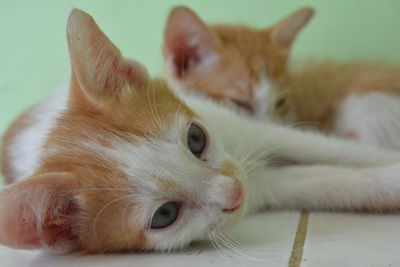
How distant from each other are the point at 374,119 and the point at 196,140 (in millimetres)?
875

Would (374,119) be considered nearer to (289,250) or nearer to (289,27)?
(289,27)

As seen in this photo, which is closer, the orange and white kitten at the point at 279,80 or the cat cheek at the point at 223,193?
the cat cheek at the point at 223,193

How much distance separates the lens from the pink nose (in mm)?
1037

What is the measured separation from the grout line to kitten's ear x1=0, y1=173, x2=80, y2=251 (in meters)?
0.48

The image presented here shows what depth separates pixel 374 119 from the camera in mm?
1731

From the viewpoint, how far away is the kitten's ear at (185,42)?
1.74 meters

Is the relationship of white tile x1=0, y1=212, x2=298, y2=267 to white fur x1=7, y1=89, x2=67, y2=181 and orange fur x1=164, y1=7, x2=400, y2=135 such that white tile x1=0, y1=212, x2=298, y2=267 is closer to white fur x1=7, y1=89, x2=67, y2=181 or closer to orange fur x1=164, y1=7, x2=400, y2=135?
white fur x1=7, y1=89, x2=67, y2=181

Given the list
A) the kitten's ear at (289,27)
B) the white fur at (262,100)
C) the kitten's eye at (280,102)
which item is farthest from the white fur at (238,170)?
the kitten's ear at (289,27)

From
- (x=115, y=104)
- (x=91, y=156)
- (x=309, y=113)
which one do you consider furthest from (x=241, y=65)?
(x=91, y=156)

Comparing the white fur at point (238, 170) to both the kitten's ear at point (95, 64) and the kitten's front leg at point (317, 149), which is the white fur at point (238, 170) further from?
the kitten's ear at point (95, 64)

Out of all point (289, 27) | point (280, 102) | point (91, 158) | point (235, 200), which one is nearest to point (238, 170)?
point (235, 200)

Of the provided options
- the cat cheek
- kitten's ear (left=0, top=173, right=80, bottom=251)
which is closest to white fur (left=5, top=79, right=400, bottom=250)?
the cat cheek

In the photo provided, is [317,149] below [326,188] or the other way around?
the other way around

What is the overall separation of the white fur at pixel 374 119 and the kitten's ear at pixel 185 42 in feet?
1.93
